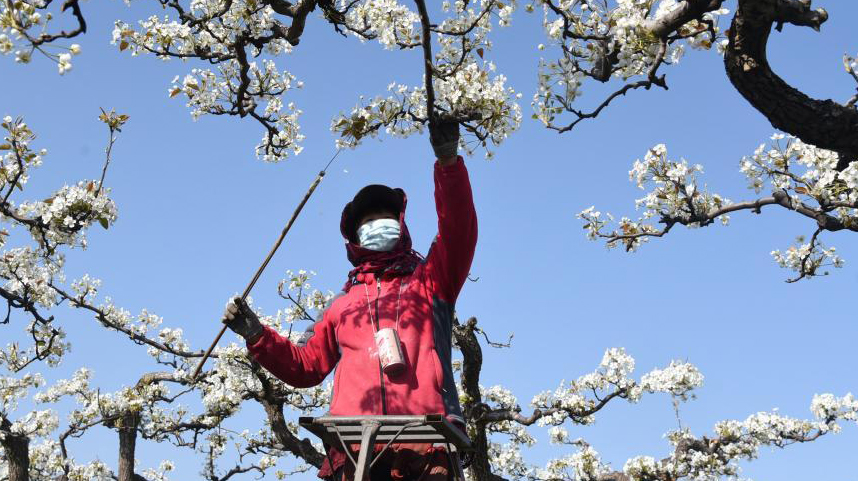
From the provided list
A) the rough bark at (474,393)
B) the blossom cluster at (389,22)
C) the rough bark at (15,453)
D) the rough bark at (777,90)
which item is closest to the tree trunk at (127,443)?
the rough bark at (15,453)

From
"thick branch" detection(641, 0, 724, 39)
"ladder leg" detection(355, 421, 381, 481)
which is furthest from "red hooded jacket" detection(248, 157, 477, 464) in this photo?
"thick branch" detection(641, 0, 724, 39)

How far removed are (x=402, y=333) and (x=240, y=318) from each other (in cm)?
88

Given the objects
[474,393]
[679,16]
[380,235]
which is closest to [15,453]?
[474,393]

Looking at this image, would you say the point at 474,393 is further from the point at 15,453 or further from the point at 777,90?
the point at 15,453

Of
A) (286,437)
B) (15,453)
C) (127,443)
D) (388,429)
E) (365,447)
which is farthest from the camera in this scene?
(127,443)

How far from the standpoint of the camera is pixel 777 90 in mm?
4207

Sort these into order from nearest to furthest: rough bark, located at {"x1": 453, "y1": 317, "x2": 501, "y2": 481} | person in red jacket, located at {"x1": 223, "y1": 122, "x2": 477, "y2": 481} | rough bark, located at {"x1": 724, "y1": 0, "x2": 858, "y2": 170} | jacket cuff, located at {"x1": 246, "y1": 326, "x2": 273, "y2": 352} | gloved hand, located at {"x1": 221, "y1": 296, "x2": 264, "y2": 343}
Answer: person in red jacket, located at {"x1": 223, "y1": 122, "x2": 477, "y2": 481}
rough bark, located at {"x1": 724, "y1": 0, "x2": 858, "y2": 170}
gloved hand, located at {"x1": 221, "y1": 296, "x2": 264, "y2": 343}
jacket cuff, located at {"x1": 246, "y1": 326, "x2": 273, "y2": 352}
rough bark, located at {"x1": 453, "y1": 317, "x2": 501, "y2": 481}

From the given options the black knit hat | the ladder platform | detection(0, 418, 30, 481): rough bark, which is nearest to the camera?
the ladder platform

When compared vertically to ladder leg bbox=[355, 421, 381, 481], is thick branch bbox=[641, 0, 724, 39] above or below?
above

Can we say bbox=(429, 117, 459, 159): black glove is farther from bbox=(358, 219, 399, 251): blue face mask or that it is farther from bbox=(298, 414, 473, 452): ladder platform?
bbox=(298, 414, 473, 452): ladder platform

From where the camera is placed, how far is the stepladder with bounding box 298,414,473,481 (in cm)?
329

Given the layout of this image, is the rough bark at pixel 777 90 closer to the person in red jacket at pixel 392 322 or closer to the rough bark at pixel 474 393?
the person in red jacket at pixel 392 322

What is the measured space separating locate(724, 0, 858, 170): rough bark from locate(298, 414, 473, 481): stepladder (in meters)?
2.43

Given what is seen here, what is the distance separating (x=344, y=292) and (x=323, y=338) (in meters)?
0.32
